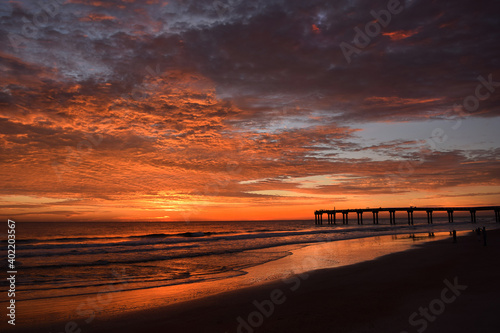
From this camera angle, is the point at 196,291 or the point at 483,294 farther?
the point at 196,291

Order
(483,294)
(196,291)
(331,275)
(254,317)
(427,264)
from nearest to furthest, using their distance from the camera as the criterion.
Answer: (254,317) < (483,294) < (196,291) < (331,275) < (427,264)

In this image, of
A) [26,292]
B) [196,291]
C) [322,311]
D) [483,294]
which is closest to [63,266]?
[26,292]

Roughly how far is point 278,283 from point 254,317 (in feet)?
15.4

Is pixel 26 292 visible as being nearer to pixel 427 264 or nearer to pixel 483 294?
pixel 483 294

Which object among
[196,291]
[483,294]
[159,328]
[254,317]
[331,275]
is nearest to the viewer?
[159,328]

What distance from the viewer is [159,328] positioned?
740 centimetres

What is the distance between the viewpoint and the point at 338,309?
805cm

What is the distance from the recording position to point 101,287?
1265 centimetres

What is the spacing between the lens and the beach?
6848mm

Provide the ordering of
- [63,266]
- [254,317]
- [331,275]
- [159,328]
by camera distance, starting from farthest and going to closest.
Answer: [63,266]
[331,275]
[254,317]
[159,328]

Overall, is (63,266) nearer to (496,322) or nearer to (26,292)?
(26,292)

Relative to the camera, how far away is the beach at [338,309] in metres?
6.85

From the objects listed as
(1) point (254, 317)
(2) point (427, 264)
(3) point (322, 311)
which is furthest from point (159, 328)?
(2) point (427, 264)

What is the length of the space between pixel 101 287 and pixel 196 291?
13.8 feet
